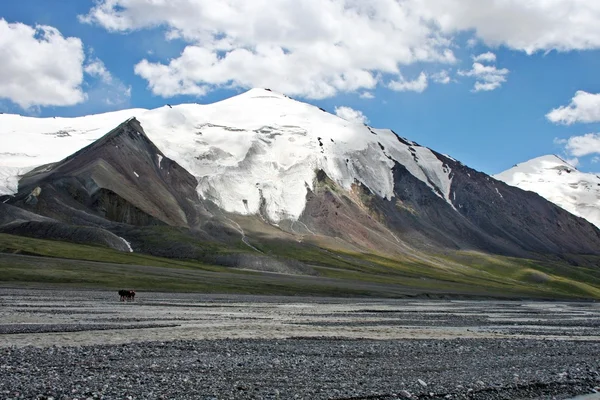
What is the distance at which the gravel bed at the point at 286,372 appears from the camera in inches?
772

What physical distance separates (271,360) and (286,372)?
313cm

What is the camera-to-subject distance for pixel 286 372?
24.2 metres

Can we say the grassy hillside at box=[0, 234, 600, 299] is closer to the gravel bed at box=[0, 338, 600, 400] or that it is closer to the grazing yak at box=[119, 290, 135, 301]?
the grazing yak at box=[119, 290, 135, 301]

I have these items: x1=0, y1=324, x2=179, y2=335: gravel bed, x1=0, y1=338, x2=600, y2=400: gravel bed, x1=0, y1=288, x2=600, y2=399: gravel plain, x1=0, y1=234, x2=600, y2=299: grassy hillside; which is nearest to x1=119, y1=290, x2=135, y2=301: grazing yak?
x1=0, y1=288, x2=600, y2=399: gravel plain

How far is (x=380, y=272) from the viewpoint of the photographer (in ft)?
603

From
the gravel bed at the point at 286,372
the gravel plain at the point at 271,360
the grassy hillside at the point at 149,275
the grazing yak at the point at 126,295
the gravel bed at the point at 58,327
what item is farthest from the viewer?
the grassy hillside at the point at 149,275

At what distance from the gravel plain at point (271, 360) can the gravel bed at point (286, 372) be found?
2.0 inches

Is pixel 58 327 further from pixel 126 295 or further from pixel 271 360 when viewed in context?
pixel 126 295

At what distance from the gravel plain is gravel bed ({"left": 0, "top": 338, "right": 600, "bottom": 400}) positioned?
50 millimetres

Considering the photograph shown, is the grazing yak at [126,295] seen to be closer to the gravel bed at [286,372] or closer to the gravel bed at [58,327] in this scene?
the gravel bed at [58,327]

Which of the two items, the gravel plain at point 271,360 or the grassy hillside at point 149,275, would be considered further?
the grassy hillside at point 149,275

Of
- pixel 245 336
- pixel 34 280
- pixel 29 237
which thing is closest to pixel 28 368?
pixel 245 336

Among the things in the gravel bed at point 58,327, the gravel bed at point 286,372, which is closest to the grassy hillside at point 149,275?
the gravel bed at point 58,327

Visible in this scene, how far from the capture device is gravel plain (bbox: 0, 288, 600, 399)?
2022 centimetres
